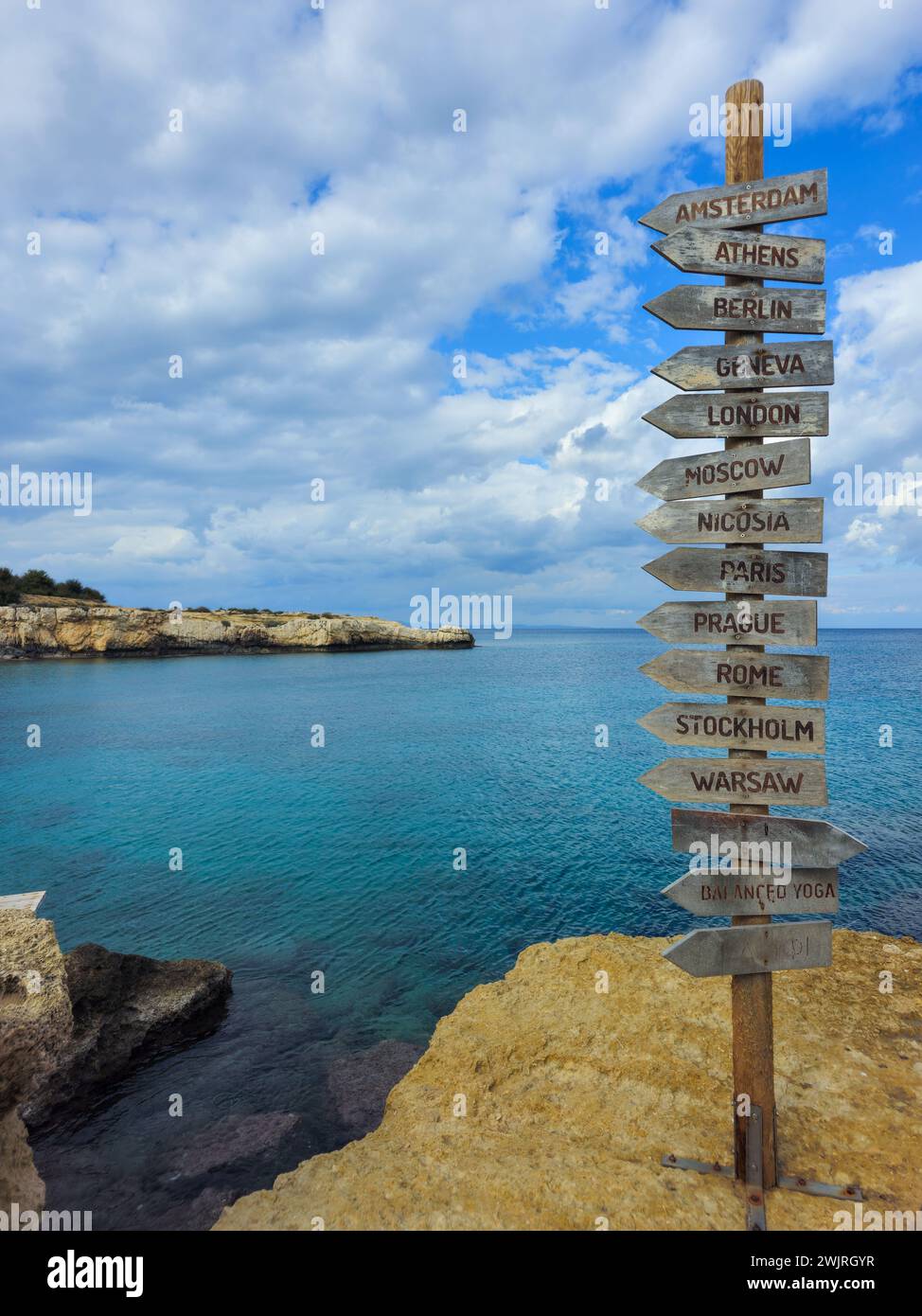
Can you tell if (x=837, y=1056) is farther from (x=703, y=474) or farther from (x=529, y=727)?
(x=529, y=727)

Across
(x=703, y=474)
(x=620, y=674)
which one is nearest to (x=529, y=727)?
(x=703, y=474)

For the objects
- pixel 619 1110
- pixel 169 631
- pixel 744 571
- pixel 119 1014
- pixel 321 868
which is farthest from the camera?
pixel 169 631

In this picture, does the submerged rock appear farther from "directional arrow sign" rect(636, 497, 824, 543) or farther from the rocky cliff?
the rocky cliff

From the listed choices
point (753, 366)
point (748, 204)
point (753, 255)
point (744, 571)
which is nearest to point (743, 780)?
point (744, 571)

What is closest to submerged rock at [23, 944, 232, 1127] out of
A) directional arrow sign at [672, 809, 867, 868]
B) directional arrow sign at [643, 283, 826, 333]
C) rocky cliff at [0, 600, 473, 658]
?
directional arrow sign at [672, 809, 867, 868]

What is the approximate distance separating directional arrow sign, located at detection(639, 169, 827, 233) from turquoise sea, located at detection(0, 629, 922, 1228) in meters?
13.8

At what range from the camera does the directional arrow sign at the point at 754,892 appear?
23.0 ft

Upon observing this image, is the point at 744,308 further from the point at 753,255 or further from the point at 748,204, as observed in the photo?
the point at 748,204

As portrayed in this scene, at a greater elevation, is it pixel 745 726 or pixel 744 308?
pixel 744 308

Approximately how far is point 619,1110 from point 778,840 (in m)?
4.35

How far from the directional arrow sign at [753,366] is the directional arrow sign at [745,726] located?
3375 millimetres

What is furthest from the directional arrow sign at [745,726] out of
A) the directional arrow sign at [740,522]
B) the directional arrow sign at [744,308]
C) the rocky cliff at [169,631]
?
the rocky cliff at [169,631]

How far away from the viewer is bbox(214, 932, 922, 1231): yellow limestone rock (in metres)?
6.78

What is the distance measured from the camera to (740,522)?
23.1 ft
